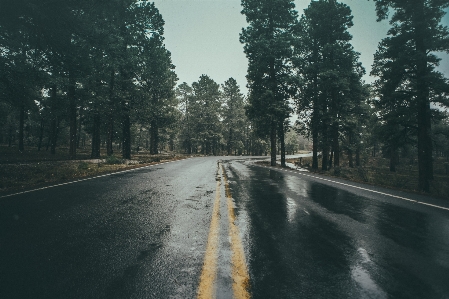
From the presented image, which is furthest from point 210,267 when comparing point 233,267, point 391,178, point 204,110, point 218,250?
point 204,110

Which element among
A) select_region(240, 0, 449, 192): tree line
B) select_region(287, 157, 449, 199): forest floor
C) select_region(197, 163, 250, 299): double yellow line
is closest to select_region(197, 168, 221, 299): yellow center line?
select_region(197, 163, 250, 299): double yellow line

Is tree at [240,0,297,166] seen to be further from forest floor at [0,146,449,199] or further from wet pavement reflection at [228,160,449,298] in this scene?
wet pavement reflection at [228,160,449,298]

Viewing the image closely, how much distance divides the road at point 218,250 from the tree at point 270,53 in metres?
16.4

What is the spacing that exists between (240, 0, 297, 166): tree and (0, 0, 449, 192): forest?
0.10m

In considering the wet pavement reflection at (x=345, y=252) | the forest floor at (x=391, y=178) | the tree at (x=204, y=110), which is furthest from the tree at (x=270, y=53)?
the tree at (x=204, y=110)

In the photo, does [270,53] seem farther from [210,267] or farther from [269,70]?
[210,267]

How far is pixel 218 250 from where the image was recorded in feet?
8.71

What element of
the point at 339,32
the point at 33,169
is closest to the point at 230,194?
the point at 33,169

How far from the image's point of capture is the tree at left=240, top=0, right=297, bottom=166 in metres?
19.6

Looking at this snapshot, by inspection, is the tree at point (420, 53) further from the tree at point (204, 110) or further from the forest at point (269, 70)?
the tree at point (204, 110)

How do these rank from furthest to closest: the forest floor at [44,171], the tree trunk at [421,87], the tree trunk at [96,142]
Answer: the tree trunk at [96,142] → the tree trunk at [421,87] → the forest floor at [44,171]

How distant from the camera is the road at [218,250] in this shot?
1.94 m

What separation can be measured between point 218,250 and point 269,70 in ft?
68.1

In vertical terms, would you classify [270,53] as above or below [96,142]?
above
